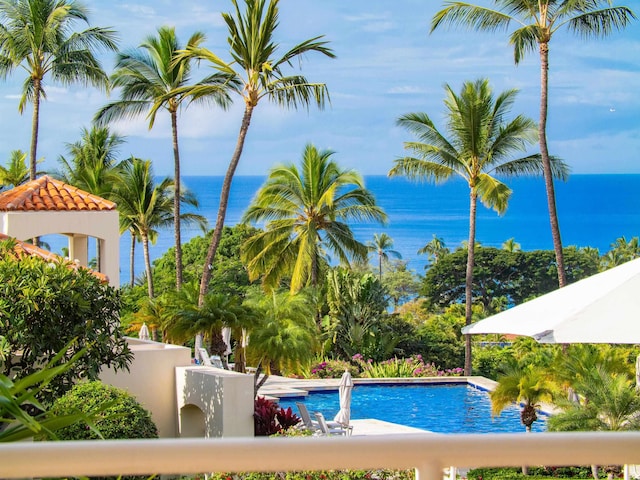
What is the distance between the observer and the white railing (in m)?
1.10

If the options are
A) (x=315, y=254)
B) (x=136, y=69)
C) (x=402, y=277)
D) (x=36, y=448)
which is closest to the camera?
(x=36, y=448)

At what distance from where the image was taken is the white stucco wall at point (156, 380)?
45.1 ft

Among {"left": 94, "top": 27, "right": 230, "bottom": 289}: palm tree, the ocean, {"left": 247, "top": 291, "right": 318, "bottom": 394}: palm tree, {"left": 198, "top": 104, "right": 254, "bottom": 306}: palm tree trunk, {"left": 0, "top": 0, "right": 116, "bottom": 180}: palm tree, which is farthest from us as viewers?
the ocean

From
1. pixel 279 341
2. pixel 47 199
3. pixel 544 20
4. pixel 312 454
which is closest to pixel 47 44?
pixel 47 199

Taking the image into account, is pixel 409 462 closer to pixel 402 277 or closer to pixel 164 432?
pixel 164 432

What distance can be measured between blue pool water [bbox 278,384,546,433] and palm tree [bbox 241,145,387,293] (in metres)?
6.70

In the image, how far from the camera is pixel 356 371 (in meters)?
24.2

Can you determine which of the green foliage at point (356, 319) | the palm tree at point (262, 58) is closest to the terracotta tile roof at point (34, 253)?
the palm tree at point (262, 58)

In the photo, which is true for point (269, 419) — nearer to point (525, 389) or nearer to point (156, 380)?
point (156, 380)

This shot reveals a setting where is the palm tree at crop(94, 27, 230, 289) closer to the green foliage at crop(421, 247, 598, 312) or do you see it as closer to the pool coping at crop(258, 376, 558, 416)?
the pool coping at crop(258, 376, 558, 416)

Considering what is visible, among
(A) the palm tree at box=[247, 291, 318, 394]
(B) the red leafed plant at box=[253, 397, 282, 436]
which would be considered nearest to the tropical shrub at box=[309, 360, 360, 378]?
(A) the palm tree at box=[247, 291, 318, 394]

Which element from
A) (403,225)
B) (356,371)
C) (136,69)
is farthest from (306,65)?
(356,371)

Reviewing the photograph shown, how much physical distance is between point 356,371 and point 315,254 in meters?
4.90

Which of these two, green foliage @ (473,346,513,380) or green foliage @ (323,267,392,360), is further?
green foliage @ (323,267,392,360)
